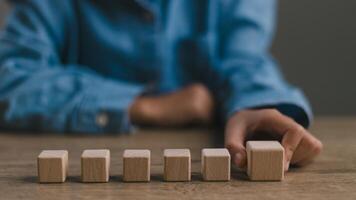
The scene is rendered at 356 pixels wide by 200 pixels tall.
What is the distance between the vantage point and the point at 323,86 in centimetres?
139

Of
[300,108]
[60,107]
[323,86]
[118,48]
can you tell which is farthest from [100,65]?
[323,86]

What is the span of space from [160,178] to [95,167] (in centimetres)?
6

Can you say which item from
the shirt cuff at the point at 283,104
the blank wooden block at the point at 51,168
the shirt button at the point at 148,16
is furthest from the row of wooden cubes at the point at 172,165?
the shirt button at the point at 148,16

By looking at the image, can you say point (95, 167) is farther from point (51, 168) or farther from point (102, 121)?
point (102, 121)

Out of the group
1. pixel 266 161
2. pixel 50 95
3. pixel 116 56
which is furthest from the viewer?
pixel 116 56

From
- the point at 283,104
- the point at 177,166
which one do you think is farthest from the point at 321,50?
the point at 177,166

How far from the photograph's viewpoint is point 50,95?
0.86 m

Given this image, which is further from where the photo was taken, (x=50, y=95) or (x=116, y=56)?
(x=116, y=56)

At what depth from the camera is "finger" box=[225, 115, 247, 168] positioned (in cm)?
60

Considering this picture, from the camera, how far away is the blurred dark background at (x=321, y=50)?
53.8 inches

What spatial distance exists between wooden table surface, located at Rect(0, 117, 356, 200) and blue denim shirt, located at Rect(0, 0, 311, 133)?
61 millimetres

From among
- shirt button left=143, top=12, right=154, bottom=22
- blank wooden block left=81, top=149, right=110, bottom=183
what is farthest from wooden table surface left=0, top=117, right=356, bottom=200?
shirt button left=143, top=12, right=154, bottom=22

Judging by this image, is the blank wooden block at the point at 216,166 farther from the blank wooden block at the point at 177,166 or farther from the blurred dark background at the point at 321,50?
the blurred dark background at the point at 321,50

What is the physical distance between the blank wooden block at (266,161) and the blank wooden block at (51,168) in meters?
0.17
